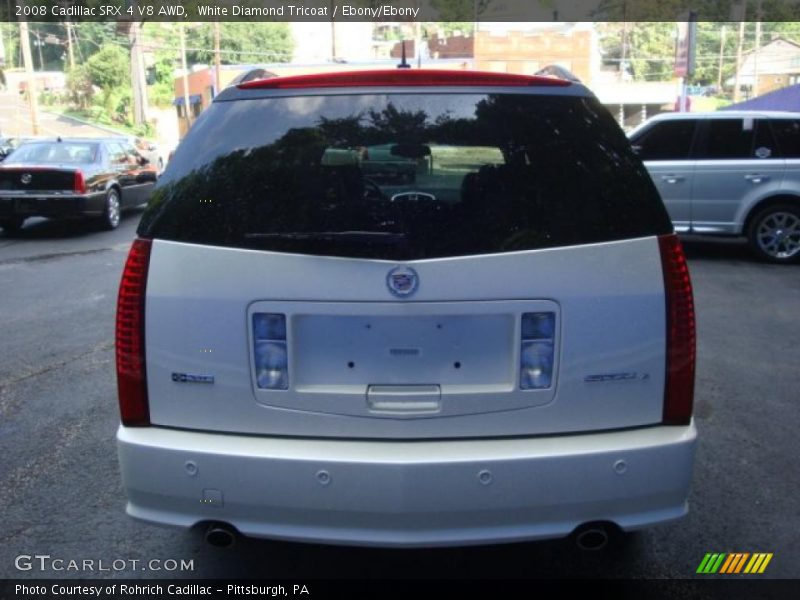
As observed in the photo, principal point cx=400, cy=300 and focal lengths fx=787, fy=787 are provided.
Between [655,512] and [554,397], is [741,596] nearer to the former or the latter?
[655,512]

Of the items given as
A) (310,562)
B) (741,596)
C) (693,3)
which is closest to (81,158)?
(310,562)

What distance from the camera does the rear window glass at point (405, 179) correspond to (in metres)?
2.39

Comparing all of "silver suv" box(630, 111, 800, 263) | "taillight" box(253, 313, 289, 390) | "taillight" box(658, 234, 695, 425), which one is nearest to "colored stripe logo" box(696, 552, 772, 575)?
"taillight" box(658, 234, 695, 425)

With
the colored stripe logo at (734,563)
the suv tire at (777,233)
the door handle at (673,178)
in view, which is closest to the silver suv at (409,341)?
the colored stripe logo at (734,563)

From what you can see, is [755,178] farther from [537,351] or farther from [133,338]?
[133,338]

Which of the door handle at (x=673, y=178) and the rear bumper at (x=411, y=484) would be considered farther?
the door handle at (x=673, y=178)

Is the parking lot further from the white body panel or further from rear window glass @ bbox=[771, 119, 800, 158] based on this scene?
rear window glass @ bbox=[771, 119, 800, 158]

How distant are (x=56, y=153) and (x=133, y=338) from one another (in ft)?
41.1

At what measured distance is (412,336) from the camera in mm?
2400

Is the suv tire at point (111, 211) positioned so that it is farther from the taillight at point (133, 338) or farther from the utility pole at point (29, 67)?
the utility pole at point (29, 67)

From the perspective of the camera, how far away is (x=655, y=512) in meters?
2.51

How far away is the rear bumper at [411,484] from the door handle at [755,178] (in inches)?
317

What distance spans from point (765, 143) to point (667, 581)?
8.03 m

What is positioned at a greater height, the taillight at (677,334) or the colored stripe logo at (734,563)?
the taillight at (677,334)
